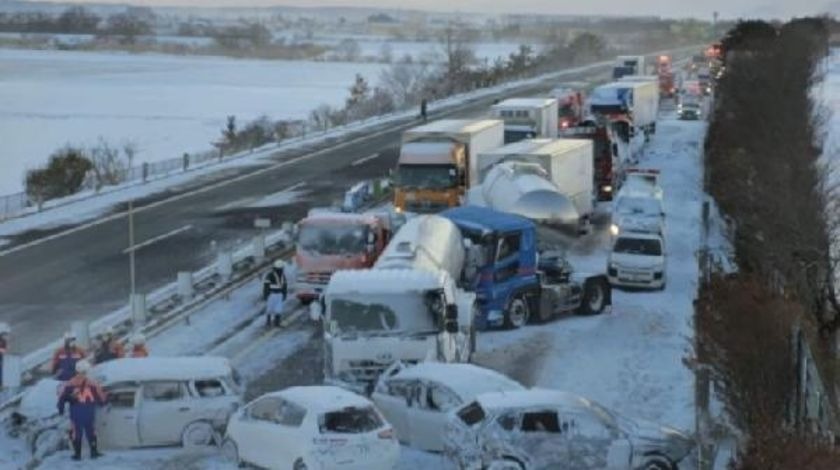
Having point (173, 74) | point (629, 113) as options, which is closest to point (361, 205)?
point (629, 113)

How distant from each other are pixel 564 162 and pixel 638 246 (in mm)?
6619

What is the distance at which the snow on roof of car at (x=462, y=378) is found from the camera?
15.6m

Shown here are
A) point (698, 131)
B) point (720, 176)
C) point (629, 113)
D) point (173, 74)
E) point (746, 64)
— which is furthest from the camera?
point (173, 74)

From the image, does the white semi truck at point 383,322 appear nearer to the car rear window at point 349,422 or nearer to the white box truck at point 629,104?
the car rear window at point 349,422

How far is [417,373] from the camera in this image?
16.1 m

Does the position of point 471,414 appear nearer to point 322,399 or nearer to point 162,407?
point 322,399

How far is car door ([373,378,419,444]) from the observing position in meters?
15.9

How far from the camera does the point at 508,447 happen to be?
14023 mm

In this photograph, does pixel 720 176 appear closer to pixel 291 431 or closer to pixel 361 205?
pixel 361 205

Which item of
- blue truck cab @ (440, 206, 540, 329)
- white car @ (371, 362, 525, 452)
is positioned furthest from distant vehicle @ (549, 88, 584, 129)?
white car @ (371, 362, 525, 452)

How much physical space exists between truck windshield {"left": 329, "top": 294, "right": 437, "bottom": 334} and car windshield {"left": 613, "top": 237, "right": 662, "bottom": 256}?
33.6 feet

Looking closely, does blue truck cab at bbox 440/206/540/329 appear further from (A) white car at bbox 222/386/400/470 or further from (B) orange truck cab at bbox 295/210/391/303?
(A) white car at bbox 222/386/400/470

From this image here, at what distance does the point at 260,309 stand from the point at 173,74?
123m

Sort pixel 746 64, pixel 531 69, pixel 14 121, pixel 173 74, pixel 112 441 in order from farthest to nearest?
pixel 173 74 < pixel 531 69 < pixel 14 121 < pixel 746 64 < pixel 112 441
